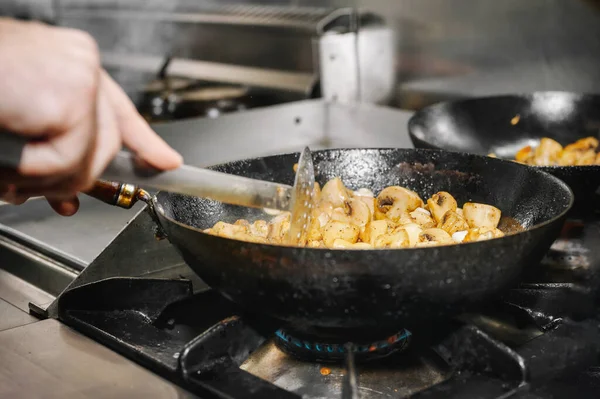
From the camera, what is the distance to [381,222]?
1315 millimetres

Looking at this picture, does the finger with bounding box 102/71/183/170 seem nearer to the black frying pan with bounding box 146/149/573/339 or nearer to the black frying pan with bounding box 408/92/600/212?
the black frying pan with bounding box 146/149/573/339

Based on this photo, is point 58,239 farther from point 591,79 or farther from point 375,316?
point 591,79

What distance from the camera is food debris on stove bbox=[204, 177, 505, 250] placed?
1.25 metres

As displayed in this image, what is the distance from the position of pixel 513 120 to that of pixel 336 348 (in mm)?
1120

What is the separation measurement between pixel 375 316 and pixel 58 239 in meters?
1.00

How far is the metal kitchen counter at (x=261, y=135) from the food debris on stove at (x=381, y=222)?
0.70 metres

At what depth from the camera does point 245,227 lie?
1.33 meters

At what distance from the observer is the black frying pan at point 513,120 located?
6.57 feet

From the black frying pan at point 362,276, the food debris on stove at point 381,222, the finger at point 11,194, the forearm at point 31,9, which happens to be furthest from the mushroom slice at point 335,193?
the forearm at point 31,9

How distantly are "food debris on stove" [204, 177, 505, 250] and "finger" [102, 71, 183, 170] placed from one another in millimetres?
302

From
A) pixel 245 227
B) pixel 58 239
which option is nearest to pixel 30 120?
pixel 245 227

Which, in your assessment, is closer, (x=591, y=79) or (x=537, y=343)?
(x=537, y=343)

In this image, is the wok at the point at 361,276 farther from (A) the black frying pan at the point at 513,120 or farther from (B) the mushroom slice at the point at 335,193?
(A) the black frying pan at the point at 513,120

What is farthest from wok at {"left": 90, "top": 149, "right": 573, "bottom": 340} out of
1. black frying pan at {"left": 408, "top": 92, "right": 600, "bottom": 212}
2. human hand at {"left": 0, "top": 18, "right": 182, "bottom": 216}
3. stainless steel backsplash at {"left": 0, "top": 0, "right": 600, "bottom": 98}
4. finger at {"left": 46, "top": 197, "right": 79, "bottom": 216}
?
stainless steel backsplash at {"left": 0, "top": 0, "right": 600, "bottom": 98}
